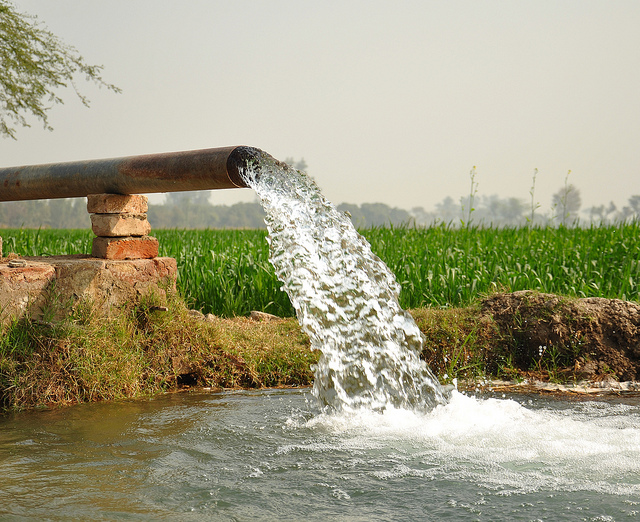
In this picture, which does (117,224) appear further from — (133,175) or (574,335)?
(574,335)

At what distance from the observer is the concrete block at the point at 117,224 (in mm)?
5617

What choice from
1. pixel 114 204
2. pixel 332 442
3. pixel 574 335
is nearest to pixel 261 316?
pixel 114 204

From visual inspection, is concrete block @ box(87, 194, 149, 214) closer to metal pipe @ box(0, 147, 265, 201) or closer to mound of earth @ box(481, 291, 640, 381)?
metal pipe @ box(0, 147, 265, 201)

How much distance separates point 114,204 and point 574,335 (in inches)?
172

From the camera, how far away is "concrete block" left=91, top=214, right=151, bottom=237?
562 cm

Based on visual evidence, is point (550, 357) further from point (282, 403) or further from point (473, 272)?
point (282, 403)

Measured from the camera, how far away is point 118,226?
5.63 metres

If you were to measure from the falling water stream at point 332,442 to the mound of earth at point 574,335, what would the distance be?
0.93 m

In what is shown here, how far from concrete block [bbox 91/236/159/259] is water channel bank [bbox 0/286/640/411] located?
18.2 inches

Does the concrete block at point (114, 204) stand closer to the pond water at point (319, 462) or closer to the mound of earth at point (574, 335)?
the pond water at point (319, 462)

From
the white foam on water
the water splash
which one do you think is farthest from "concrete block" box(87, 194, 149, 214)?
the white foam on water

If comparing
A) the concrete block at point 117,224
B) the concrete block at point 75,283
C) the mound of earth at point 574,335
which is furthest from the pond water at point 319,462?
the concrete block at point 117,224

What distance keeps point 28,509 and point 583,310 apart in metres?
4.99

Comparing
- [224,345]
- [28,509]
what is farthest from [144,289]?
[28,509]
